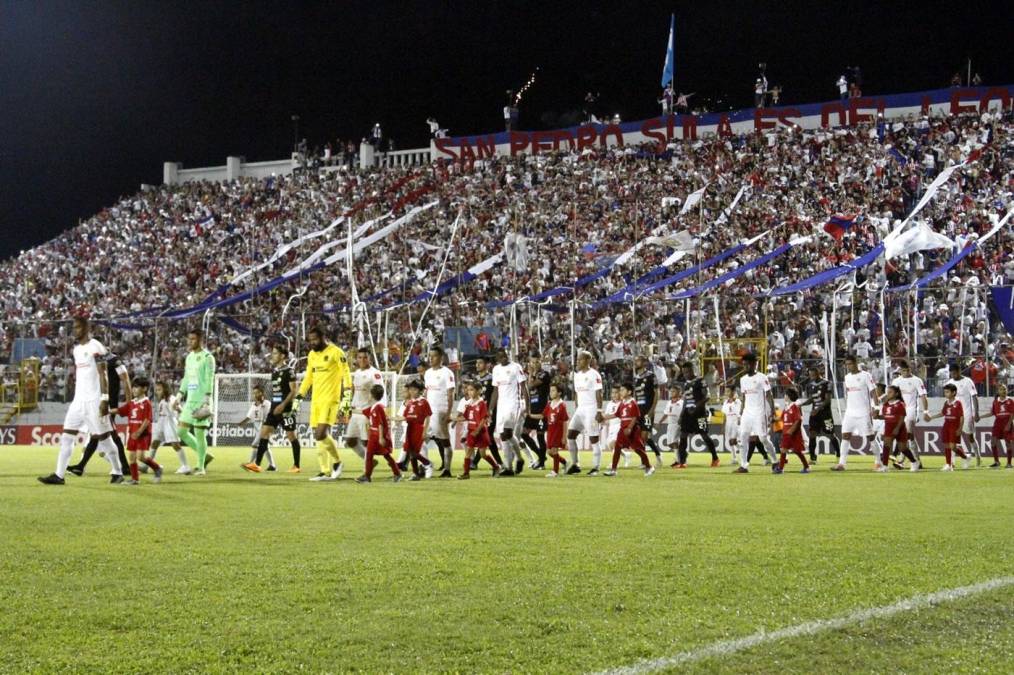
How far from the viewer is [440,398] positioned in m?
19.7

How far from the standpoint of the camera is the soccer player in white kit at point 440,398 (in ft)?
63.5

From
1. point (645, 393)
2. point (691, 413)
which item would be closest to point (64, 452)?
point (645, 393)

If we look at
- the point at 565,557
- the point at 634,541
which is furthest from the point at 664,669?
the point at 634,541

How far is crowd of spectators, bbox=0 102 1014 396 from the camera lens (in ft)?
104

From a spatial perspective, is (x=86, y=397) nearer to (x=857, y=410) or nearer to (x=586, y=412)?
(x=586, y=412)

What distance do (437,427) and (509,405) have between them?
1250mm

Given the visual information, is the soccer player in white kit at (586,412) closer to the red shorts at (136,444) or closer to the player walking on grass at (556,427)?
the player walking on grass at (556,427)

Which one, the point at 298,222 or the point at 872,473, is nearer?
the point at 872,473

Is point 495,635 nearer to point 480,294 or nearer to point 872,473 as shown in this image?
point 872,473

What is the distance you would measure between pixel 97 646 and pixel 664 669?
2491 millimetres

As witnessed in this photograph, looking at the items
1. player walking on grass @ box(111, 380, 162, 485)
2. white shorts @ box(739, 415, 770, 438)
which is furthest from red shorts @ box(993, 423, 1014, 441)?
player walking on grass @ box(111, 380, 162, 485)

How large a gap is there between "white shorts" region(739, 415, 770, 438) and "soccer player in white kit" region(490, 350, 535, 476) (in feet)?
12.7

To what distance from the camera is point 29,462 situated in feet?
76.5

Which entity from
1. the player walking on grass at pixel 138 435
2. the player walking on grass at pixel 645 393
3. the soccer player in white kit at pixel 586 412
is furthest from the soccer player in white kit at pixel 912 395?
the player walking on grass at pixel 138 435
